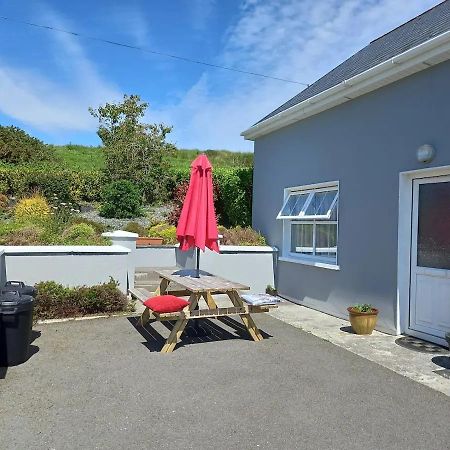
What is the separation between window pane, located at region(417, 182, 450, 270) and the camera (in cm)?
592

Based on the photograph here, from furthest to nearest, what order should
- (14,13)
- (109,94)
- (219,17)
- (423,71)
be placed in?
(109,94) < (219,17) < (14,13) < (423,71)

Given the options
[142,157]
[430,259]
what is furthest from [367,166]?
[142,157]

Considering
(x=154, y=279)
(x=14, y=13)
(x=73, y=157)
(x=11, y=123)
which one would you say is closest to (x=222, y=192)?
(x=154, y=279)

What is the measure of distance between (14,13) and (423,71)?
10208 mm

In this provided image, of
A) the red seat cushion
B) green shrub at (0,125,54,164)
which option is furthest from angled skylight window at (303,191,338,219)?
green shrub at (0,125,54,164)

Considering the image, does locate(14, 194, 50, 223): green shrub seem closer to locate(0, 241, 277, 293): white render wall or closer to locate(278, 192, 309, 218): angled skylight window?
locate(0, 241, 277, 293): white render wall

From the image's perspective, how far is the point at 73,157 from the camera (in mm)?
30016

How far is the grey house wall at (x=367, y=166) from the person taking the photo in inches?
239

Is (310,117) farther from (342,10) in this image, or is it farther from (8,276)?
(8,276)

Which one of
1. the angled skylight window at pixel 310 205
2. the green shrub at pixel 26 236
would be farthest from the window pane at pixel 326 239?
the green shrub at pixel 26 236

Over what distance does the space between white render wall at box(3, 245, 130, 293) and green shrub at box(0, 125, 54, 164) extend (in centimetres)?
2006

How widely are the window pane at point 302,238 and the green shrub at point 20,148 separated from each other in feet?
68.8

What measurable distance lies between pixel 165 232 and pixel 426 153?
28.3 feet

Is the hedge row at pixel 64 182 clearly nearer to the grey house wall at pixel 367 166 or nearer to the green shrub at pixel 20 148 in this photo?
the grey house wall at pixel 367 166
